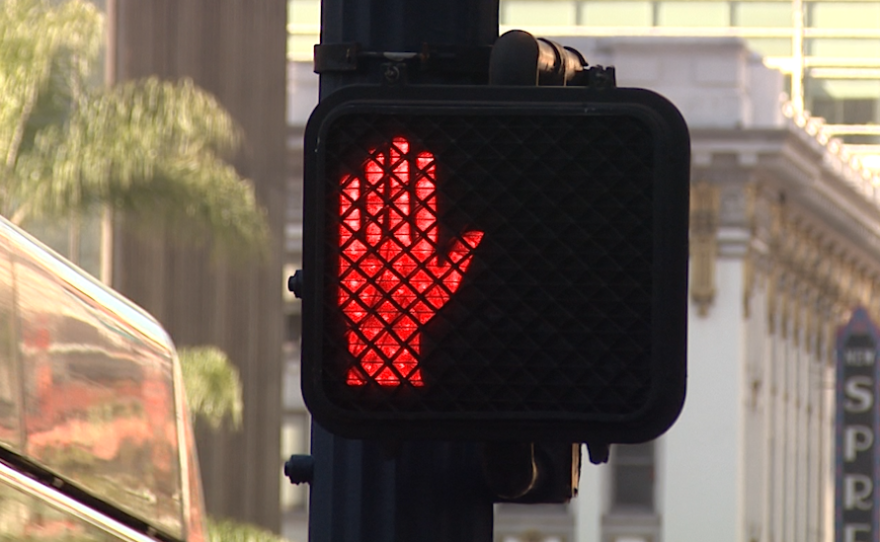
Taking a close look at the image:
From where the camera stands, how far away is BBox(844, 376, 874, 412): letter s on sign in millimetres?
46906

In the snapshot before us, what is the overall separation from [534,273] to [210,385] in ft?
71.6

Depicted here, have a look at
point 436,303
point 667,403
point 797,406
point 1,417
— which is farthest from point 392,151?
point 797,406

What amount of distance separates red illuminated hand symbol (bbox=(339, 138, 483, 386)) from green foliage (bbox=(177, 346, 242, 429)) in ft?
69.6

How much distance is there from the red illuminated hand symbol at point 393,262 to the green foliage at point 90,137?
18.0 metres

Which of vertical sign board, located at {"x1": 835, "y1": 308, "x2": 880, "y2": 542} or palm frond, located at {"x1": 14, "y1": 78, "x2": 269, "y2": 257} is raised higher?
palm frond, located at {"x1": 14, "y1": 78, "x2": 269, "y2": 257}

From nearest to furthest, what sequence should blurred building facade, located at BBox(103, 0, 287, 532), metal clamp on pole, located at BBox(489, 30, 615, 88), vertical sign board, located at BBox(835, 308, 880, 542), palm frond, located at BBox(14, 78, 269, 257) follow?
metal clamp on pole, located at BBox(489, 30, 615, 88)
palm frond, located at BBox(14, 78, 269, 257)
blurred building facade, located at BBox(103, 0, 287, 532)
vertical sign board, located at BBox(835, 308, 880, 542)

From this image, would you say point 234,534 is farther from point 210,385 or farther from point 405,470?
point 405,470

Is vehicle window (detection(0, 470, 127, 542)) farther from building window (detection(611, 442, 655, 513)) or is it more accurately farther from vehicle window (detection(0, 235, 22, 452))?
building window (detection(611, 442, 655, 513))

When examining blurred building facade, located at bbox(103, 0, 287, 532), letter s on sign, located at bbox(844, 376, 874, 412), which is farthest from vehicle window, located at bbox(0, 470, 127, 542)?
letter s on sign, located at bbox(844, 376, 874, 412)

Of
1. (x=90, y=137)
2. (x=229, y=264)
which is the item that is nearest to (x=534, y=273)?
(x=90, y=137)

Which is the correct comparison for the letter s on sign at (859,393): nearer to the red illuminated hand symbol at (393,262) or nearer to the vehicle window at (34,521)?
the vehicle window at (34,521)

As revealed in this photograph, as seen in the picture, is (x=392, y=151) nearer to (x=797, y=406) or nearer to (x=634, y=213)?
(x=634, y=213)

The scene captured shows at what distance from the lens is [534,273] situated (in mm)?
3391

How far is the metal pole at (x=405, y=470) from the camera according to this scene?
3.83 m
